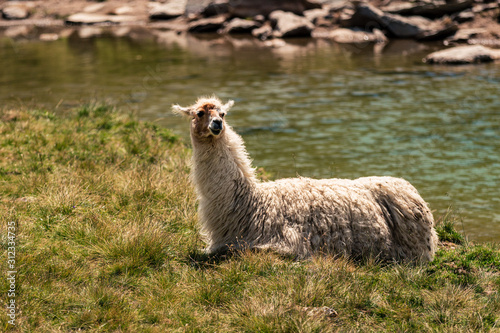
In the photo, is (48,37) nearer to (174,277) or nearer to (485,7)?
(485,7)

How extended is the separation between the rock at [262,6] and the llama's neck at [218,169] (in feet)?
95.8

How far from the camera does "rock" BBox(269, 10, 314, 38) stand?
30688 millimetres

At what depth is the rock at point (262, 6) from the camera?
33938 millimetres

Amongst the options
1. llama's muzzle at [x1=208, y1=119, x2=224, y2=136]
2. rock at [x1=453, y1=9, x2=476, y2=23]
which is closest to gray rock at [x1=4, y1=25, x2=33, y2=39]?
rock at [x1=453, y1=9, x2=476, y2=23]

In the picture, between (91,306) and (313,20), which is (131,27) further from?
(91,306)

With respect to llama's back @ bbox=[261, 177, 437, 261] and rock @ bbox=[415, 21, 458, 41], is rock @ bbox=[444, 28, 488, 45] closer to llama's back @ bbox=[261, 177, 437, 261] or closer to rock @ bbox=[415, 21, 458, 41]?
rock @ bbox=[415, 21, 458, 41]

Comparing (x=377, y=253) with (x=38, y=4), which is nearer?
(x=377, y=253)

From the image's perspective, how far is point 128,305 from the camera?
475 centimetres

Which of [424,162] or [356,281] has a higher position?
[356,281]

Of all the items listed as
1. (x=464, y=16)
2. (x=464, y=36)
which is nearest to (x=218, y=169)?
(x=464, y=36)

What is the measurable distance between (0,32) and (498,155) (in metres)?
34.2

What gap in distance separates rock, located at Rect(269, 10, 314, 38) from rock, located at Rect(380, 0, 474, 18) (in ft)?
15.2

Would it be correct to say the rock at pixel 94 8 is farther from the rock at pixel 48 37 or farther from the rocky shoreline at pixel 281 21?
the rock at pixel 48 37

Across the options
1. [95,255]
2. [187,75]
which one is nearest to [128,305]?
[95,255]
